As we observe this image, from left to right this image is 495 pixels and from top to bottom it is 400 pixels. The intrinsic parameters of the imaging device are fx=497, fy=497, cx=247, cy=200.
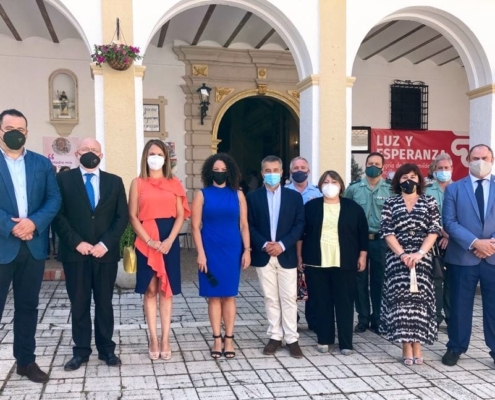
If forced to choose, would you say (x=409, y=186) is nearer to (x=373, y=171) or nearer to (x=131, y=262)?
(x=373, y=171)

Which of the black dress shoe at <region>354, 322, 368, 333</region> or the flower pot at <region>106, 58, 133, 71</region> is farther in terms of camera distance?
the flower pot at <region>106, 58, 133, 71</region>

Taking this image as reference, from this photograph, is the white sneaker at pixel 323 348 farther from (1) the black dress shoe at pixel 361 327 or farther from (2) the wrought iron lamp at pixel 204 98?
(2) the wrought iron lamp at pixel 204 98

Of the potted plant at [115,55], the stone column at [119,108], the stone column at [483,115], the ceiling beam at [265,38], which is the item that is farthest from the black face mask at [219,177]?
the ceiling beam at [265,38]

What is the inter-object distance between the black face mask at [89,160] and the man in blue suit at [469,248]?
2.93 meters

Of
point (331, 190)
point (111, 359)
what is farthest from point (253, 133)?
point (111, 359)

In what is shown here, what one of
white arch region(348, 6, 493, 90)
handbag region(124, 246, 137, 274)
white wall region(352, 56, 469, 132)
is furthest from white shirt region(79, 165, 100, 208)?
white wall region(352, 56, 469, 132)

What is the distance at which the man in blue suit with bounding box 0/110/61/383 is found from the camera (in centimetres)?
354

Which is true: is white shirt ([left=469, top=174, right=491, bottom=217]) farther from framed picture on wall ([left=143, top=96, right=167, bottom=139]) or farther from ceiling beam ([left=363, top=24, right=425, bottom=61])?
framed picture on wall ([left=143, top=96, right=167, bottom=139])

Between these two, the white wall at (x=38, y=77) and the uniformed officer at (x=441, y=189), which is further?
the white wall at (x=38, y=77)

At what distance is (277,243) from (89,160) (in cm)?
165

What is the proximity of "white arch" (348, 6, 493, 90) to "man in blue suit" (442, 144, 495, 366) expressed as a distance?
12.6 ft

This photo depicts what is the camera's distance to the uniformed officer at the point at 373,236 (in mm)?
4906

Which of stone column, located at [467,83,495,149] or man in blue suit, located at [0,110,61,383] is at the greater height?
stone column, located at [467,83,495,149]

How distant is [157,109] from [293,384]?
7.31 m
